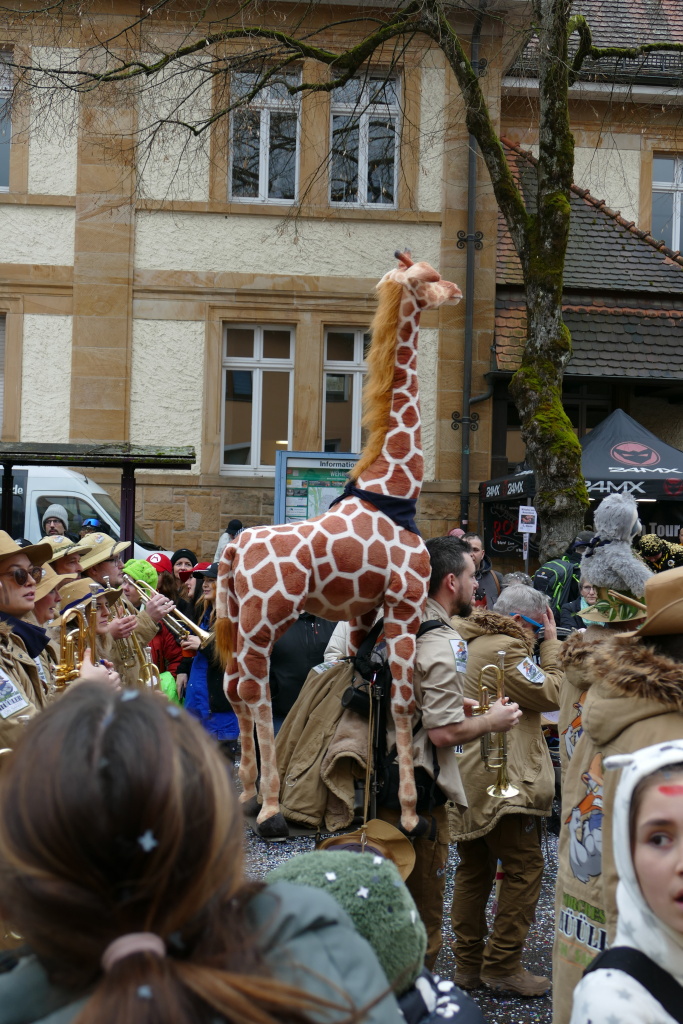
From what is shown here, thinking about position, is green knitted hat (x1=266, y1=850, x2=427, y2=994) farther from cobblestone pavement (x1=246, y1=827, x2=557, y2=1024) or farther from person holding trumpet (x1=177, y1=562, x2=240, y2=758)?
person holding trumpet (x1=177, y1=562, x2=240, y2=758)

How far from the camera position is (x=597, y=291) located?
1623 centimetres

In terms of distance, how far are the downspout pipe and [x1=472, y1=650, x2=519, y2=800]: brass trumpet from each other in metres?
10.4

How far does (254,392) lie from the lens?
16.0 meters

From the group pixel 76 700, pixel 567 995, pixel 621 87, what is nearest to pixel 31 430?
pixel 621 87

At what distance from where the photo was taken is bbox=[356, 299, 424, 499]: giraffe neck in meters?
4.19

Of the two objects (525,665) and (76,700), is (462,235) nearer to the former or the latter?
(525,665)

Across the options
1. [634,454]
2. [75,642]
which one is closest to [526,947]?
[75,642]

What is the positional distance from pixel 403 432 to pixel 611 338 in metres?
Answer: 12.5

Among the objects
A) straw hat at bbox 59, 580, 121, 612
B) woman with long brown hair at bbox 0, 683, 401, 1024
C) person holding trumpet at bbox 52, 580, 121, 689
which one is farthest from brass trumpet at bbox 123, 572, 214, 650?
woman with long brown hair at bbox 0, 683, 401, 1024

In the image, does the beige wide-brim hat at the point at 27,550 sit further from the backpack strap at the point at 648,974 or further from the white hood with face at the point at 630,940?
the backpack strap at the point at 648,974

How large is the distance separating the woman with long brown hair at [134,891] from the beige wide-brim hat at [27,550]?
300cm

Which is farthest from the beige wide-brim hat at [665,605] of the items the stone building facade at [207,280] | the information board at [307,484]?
the stone building facade at [207,280]

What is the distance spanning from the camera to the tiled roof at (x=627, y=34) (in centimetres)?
1614

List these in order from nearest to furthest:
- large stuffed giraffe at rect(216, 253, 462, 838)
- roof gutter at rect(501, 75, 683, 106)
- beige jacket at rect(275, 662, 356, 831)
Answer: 1. beige jacket at rect(275, 662, 356, 831)
2. large stuffed giraffe at rect(216, 253, 462, 838)
3. roof gutter at rect(501, 75, 683, 106)
